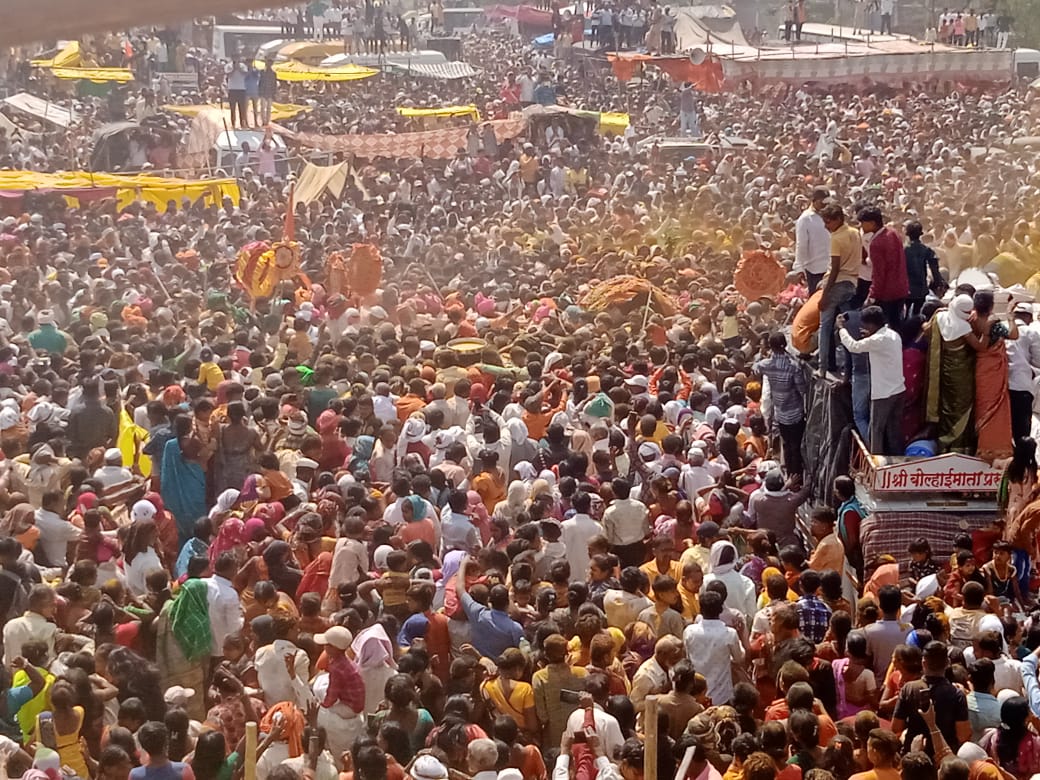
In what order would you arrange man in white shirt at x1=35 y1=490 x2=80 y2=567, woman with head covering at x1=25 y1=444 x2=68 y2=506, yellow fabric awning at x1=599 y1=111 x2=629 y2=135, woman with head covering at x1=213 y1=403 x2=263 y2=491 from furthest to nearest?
yellow fabric awning at x1=599 y1=111 x2=629 y2=135
woman with head covering at x1=213 y1=403 x2=263 y2=491
woman with head covering at x1=25 y1=444 x2=68 y2=506
man in white shirt at x1=35 y1=490 x2=80 y2=567

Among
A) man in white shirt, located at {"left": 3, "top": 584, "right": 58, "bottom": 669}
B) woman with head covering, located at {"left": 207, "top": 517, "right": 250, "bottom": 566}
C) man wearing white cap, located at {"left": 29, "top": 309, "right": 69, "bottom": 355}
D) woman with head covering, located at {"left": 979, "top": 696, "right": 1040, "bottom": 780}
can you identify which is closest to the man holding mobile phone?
woman with head covering, located at {"left": 979, "top": 696, "right": 1040, "bottom": 780}

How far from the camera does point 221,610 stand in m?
5.46

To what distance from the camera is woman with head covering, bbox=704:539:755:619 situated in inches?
226

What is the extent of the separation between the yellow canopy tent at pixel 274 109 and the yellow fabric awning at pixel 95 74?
3.00 meters

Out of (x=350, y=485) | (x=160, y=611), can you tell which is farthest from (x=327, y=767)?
(x=350, y=485)

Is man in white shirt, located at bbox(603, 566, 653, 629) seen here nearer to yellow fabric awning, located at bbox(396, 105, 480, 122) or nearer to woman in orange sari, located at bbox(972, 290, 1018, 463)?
woman in orange sari, located at bbox(972, 290, 1018, 463)

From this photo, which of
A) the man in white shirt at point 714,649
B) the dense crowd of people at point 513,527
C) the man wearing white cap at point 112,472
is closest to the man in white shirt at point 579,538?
the dense crowd of people at point 513,527

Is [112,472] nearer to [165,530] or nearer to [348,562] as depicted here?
[165,530]

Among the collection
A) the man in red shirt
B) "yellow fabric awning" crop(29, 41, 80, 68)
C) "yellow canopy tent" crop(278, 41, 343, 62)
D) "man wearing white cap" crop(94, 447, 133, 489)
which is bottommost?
"man wearing white cap" crop(94, 447, 133, 489)

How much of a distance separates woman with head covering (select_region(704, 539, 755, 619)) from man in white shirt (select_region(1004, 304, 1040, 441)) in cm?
203

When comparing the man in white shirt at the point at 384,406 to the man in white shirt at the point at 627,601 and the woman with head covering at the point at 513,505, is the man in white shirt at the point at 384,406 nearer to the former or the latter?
the woman with head covering at the point at 513,505

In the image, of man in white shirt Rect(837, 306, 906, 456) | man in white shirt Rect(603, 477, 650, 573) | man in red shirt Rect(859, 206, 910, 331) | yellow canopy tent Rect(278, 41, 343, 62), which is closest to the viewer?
Answer: man in white shirt Rect(603, 477, 650, 573)

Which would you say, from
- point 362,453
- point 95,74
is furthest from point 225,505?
point 95,74

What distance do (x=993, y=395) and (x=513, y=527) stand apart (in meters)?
2.52
